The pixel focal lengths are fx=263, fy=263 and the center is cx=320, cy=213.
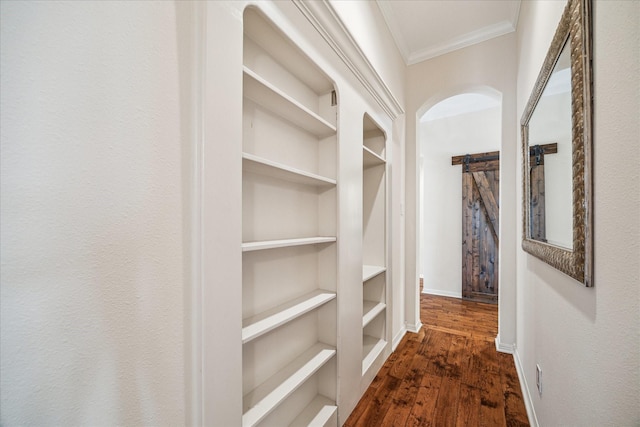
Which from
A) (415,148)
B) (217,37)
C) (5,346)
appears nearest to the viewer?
(5,346)

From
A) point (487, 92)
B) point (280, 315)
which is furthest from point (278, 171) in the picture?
point (487, 92)

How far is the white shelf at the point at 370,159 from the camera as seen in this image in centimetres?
212

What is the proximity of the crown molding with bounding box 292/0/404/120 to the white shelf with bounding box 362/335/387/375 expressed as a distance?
6.65 feet

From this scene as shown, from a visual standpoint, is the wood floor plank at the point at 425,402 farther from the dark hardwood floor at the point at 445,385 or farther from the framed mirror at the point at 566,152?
the framed mirror at the point at 566,152

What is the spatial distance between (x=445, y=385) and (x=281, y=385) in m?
1.38

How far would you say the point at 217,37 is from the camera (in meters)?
0.86

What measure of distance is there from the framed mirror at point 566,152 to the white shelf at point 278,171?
100cm

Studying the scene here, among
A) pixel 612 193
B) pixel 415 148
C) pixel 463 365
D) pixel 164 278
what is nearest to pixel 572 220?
pixel 612 193

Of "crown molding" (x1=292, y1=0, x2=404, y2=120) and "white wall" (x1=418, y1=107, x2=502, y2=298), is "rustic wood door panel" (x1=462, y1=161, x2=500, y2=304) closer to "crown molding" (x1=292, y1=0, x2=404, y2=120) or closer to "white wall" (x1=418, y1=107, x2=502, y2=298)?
"white wall" (x1=418, y1=107, x2=502, y2=298)

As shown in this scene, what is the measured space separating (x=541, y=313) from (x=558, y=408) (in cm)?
46

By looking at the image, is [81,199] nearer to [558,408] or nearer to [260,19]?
[260,19]

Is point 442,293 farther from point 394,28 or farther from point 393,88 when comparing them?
point 394,28

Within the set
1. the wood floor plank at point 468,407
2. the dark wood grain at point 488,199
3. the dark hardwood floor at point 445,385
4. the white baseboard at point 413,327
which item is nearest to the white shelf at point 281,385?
the dark hardwood floor at point 445,385

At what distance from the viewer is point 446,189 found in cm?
425
